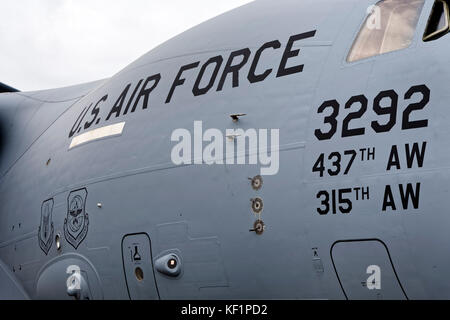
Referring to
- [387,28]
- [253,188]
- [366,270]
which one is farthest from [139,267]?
[387,28]

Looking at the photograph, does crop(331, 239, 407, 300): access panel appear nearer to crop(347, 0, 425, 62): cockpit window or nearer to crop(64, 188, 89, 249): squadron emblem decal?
crop(347, 0, 425, 62): cockpit window

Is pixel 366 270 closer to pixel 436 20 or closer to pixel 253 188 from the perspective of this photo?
pixel 253 188

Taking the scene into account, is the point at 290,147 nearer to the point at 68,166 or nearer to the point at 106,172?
the point at 106,172

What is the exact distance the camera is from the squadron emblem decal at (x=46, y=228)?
8.80m

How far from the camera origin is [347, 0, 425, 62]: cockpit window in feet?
18.7

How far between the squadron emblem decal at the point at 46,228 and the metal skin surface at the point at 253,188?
0.03 m

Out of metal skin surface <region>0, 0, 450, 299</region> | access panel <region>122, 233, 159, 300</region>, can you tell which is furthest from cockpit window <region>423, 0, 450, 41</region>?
access panel <region>122, 233, 159, 300</region>

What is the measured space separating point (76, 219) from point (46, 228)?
2.97 feet

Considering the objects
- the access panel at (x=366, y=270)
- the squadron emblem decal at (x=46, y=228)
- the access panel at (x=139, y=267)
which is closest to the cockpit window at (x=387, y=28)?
the access panel at (x=366, y=270)

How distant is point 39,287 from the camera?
9.02m

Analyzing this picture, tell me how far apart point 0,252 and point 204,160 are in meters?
5.10

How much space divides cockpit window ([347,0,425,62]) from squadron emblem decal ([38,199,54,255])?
4.76 m

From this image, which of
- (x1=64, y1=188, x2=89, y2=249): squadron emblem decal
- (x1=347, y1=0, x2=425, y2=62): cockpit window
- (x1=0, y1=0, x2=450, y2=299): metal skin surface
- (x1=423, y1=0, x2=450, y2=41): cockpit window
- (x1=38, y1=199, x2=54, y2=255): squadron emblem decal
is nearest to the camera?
(x1=0, y1=0, x2=450, y2=299): metal skin surface

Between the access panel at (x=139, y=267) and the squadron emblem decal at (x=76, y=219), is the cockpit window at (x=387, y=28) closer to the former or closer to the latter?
the access panel at (x=139, y=267)
